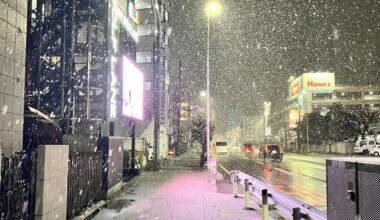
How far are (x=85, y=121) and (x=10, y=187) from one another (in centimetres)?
1515

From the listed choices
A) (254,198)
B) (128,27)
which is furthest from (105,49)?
(254,198)

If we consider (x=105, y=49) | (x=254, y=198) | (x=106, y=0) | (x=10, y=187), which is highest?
(x=106, y=0)

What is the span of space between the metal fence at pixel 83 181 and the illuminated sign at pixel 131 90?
727 cm

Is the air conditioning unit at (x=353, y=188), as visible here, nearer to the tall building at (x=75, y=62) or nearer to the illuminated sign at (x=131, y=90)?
the tall building at (x=75, y=62)

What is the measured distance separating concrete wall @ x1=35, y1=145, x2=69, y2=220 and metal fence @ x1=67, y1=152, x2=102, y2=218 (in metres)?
0.90

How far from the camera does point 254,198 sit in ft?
47.0

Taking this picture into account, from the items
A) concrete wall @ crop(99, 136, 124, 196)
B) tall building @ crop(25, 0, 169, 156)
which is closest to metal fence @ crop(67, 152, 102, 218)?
concrete wall @ crop(99, 136, 124, 196)

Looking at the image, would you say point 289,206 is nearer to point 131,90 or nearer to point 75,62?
point 131,90

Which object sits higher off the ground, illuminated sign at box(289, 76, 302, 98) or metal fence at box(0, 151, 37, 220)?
illuminated sign at box(289, 76, 302, 98)

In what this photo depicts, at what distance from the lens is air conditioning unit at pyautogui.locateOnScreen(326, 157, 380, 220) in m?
3.68

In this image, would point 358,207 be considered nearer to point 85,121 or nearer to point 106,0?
point 85,121

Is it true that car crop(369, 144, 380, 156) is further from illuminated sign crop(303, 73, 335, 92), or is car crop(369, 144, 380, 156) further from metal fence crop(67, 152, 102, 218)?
illuminated sign crop(303, 73, 335, 92)

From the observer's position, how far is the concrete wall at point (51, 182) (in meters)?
7.31

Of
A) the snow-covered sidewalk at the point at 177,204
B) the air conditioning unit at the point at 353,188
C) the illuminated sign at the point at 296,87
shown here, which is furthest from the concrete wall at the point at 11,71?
the illuminated sign at the point at 296,87
